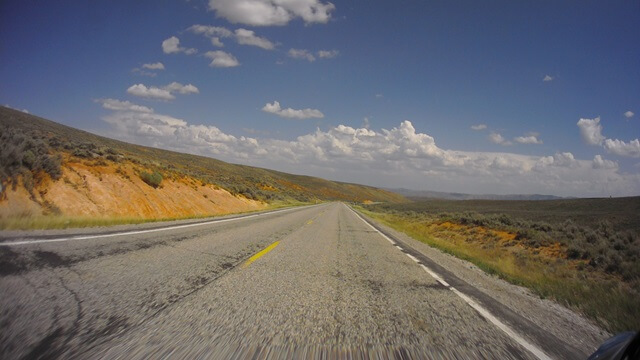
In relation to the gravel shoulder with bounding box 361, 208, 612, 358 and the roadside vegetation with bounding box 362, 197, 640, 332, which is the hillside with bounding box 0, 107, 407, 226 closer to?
the gravel shoulder with bounding box 361, 208, 612, 358

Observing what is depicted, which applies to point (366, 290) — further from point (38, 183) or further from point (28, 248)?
point (38, 183)

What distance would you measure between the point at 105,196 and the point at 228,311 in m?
15.7

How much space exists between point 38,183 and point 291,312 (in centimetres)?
1409

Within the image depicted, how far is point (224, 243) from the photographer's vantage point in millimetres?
8672

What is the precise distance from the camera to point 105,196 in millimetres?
16266

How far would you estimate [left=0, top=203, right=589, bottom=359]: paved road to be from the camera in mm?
2797

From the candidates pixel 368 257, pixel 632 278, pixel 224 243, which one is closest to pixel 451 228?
pixel 632 278

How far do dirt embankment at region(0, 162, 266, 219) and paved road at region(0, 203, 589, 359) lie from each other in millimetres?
7140

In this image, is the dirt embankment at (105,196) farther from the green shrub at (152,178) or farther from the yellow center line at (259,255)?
the yellow center line at (259,255)

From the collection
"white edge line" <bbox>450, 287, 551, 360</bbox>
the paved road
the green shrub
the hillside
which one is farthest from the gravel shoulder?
the green shrub

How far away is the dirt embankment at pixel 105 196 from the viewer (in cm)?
1185

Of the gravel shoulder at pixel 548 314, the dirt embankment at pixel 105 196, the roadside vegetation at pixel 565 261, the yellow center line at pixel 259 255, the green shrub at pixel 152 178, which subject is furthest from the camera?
the green shrub at pixel 152 178

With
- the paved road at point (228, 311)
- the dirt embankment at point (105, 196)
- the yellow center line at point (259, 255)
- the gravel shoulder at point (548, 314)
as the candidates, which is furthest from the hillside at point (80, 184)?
the gravel shoulder at point (548, 314)

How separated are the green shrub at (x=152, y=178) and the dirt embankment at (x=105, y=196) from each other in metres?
0.32
